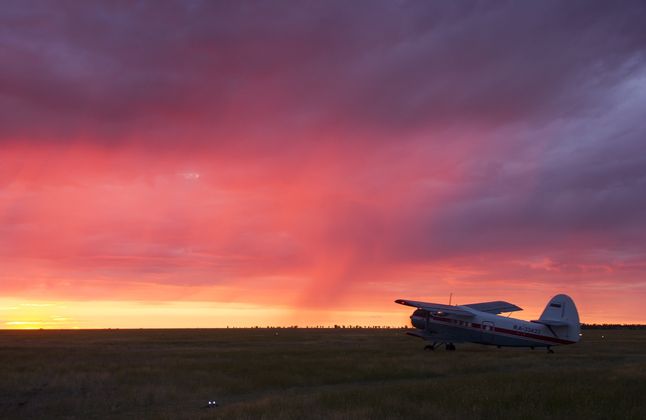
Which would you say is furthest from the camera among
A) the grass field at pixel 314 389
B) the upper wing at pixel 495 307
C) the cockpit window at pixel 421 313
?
the upper wing at pixel 495 307

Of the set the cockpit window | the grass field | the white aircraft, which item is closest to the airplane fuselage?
the white aircraft

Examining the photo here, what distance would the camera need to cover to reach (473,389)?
70.7ft

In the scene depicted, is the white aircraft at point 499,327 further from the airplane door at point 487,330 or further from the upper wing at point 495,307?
the upper wing at point 495,307

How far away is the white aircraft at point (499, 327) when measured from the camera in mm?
47156

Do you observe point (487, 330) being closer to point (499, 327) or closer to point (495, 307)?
point (499, 327)

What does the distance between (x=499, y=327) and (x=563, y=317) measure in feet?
19.5

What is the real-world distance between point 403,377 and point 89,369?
1587cm

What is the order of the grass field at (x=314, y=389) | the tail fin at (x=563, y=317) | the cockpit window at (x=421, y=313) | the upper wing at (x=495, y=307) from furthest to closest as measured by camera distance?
the upper wing at (x=495, y=307)
the cockpit window at (x=421, y=313)
the tail fin at (x=563, y=317)
the grass field at (x=314, y=389)

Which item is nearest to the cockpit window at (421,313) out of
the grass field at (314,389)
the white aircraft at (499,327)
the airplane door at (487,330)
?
the white aircraft at (499,327)

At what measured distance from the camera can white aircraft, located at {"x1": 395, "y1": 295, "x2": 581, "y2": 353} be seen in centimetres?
4716

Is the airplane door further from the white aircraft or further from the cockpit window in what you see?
the cockpit window

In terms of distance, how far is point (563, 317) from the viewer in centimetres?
4872

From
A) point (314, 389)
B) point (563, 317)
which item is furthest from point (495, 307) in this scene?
point (314, 389)

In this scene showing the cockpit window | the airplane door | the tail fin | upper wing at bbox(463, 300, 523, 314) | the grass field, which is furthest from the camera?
upper wing at bbox(463, 300, 523, 314)
